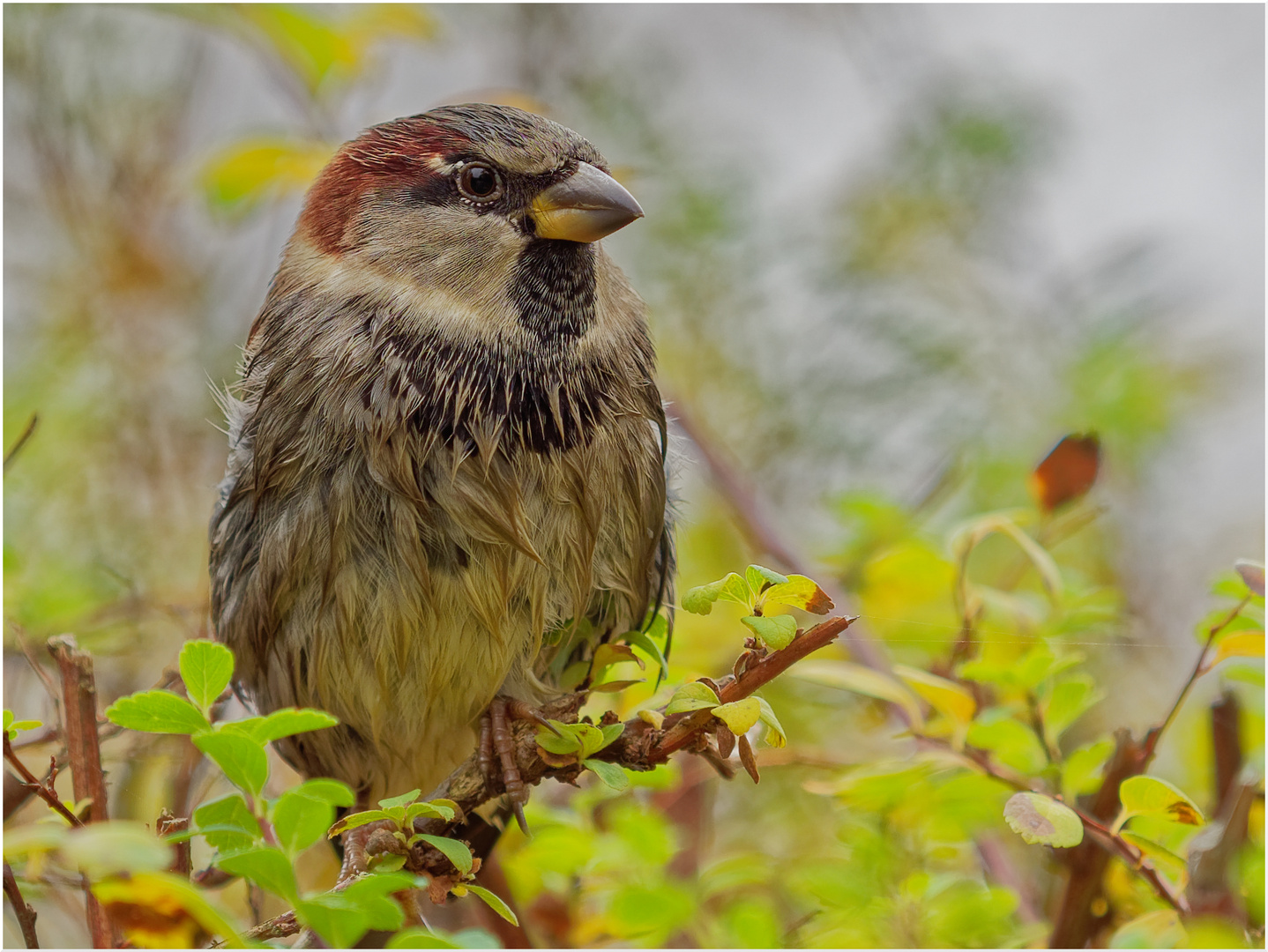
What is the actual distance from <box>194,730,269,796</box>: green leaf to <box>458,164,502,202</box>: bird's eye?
2.39 feet

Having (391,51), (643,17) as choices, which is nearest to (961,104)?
(643,17)

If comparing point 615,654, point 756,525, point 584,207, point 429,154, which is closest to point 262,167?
point 429,154

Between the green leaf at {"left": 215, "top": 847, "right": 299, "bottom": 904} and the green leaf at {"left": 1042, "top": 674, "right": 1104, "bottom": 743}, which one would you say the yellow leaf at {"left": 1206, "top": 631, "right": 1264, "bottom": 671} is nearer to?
the green leaf at {"left": 1042, "top": 674, "right": 1104, "bottom": 743}

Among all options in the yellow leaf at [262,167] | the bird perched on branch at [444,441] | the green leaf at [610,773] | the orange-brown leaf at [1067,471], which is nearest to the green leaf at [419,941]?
the green leaf at [610,773]

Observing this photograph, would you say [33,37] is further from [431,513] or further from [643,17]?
[431,513]

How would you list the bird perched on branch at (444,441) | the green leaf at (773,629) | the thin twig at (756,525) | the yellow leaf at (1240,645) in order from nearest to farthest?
the green leaf at (773,629)
the yellow leaf at (1240,645)
the bird perched on branch at (444,441)
the thin twig at (756,525)

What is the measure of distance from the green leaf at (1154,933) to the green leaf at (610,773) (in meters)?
0.40

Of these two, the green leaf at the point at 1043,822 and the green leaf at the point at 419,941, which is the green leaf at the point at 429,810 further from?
the green leaf at the point at 1043,822

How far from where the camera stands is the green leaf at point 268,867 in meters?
0.53

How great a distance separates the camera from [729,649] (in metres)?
1.56

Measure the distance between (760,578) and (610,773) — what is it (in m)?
0.18

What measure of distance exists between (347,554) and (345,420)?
13cm

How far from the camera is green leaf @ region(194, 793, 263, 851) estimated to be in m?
0.58

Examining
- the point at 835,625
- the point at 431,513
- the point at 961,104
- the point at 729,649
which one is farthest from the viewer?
the point at 961,104
